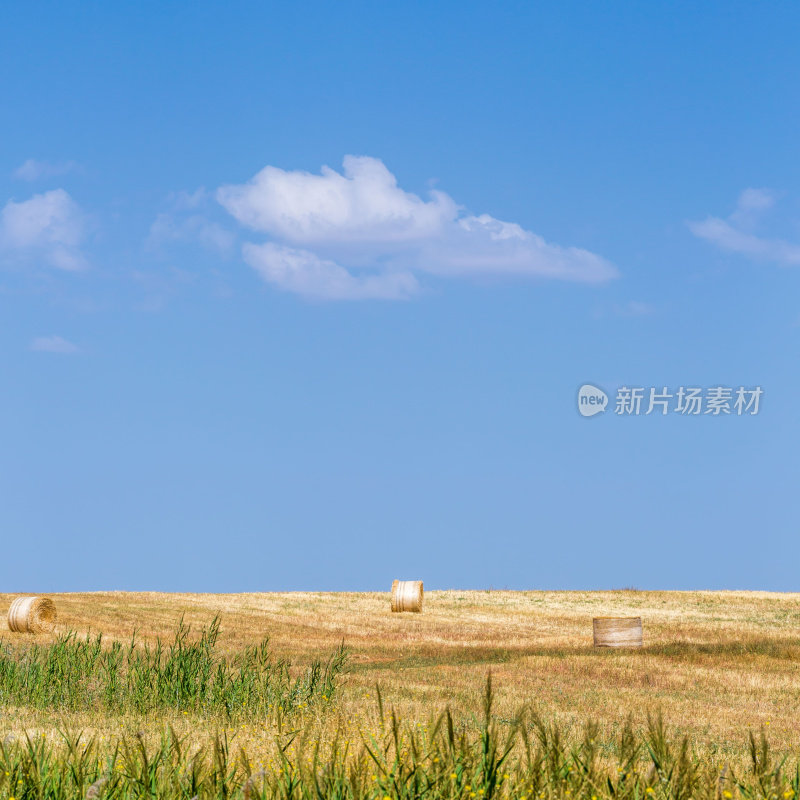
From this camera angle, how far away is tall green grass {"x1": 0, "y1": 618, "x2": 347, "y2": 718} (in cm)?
1286

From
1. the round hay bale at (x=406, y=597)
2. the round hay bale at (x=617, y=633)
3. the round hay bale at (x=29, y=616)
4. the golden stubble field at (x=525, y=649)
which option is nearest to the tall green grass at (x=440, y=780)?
the golden stubble field at (x=525, y=649)

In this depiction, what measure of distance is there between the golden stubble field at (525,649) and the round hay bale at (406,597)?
2.06 feet

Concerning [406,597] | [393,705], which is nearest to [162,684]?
[393,705]

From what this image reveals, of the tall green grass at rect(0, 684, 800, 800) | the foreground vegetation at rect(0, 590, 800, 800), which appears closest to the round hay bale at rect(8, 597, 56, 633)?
the foreground vegetation at rect(0, 590, 800, 800)

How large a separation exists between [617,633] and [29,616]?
54.1ft

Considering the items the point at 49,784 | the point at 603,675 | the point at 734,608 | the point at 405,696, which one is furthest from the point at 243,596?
the point at 49,784

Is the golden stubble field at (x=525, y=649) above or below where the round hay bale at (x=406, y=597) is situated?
below

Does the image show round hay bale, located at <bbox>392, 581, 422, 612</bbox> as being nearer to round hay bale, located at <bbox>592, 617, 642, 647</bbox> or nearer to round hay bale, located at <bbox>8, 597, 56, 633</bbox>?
round hay bale, located at <bbox>592, 617, 642, 647</bbox>

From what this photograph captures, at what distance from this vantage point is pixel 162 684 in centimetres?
1330

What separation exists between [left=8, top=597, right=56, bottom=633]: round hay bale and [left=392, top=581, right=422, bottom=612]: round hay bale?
14.4 m

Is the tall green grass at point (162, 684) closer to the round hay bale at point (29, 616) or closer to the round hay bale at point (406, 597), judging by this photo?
the round hay bale at point (29, 616)

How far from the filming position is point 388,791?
588cm

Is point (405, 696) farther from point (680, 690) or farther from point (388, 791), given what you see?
point (388, 791)

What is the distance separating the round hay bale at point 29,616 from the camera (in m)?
27.7
